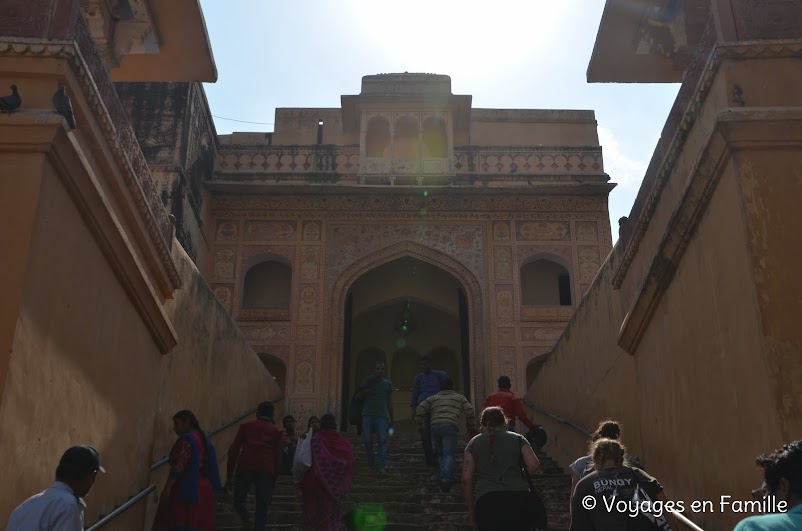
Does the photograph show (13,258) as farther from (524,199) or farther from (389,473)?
(524,199)

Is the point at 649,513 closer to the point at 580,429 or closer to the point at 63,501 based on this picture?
the point at 63,501

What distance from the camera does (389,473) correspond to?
26.0 ft

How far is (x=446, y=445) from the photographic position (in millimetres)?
6816

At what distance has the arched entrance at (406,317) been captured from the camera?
1366cm

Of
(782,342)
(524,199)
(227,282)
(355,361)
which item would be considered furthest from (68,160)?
(355,361)

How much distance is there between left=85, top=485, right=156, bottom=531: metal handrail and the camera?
429 cm

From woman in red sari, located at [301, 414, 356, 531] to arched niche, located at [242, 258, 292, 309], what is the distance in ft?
30.9

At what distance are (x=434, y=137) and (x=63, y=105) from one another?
11.4m

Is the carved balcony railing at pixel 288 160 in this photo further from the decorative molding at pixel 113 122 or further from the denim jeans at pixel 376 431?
the decorative molding at pixel 113 122

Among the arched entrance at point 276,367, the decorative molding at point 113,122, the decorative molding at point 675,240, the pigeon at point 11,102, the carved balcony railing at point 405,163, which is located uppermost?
the carved balcony railing at point 405,163

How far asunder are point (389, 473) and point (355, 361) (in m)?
9.50

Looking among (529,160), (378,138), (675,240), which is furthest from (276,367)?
(675,240)

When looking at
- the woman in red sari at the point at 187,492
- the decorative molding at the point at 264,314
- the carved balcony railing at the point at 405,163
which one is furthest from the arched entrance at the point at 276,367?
the woman in red sari at the point at 187,492

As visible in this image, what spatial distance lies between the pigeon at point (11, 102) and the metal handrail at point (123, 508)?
214cm
